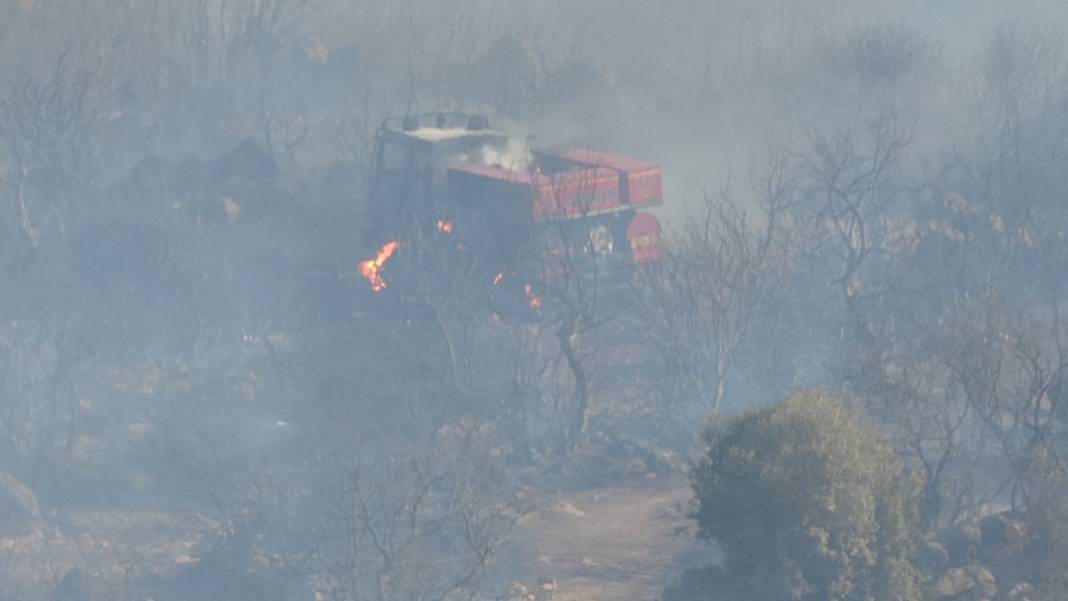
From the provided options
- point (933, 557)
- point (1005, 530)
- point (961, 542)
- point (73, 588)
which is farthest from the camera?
point (73, 588)

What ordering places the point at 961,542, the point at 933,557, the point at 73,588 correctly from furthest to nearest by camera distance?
1. the point at 73,588
2. the point at 961,542
3. the point at 933,557

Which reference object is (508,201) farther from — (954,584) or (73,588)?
(954,584)

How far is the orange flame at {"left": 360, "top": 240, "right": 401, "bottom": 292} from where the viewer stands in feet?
68.5

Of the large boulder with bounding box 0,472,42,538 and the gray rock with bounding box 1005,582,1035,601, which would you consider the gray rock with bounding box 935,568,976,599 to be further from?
the large boulder with bounding box 0,472,42,538

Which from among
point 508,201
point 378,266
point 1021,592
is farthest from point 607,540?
point 378,266

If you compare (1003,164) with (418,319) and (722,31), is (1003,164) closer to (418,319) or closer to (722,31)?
(418,319)

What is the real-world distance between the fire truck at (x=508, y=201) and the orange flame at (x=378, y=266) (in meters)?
0.02

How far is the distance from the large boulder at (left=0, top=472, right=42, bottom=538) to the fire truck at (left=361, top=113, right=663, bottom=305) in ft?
20.4

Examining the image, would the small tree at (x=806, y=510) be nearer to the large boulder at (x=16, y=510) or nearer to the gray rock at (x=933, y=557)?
the gray rock at (x=933, y=557)

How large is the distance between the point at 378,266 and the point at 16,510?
662cm

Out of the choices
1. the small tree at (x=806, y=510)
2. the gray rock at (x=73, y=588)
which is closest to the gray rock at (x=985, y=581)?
the small tree at (x=806, y=510)

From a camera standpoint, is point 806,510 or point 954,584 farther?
point 954,584

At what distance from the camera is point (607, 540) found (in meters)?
15.2

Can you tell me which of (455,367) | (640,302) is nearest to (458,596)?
(455,367)
